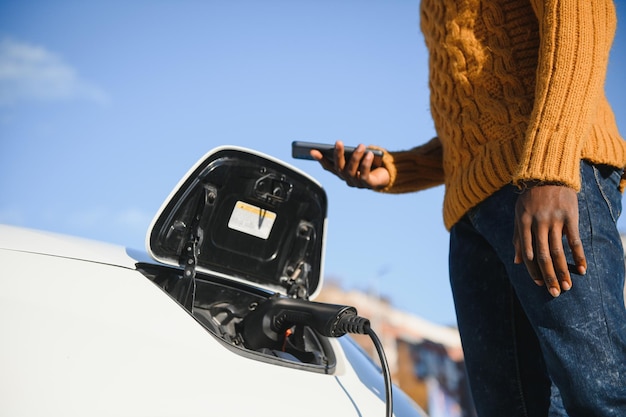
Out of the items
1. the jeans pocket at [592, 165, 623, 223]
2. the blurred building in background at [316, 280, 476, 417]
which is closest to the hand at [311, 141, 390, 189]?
the jeans pocket at [592, 165, 623, 223]

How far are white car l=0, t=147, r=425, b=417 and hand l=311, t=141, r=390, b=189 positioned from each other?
0.11 meters

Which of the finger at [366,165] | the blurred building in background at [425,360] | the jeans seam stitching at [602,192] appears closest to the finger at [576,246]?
the jeans seam stitching at [602,192]

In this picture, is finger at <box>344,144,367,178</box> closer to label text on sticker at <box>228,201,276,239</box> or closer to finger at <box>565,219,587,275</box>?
label text on sticker at <box>228,201,276,239</box>

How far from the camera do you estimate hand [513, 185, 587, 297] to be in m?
1.18

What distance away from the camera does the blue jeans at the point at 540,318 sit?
1.18 m

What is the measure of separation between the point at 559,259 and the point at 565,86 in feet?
1.18

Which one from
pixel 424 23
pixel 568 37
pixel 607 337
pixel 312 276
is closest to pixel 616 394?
pixel 607 337

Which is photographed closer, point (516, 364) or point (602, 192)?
point (602, 192)

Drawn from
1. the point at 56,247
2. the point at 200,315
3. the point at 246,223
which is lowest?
the point at 200,315

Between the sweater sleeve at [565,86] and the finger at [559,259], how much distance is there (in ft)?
0.36

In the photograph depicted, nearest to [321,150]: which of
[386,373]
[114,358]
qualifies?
[386,373]

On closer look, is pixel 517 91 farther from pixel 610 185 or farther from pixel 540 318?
pixel 540 318

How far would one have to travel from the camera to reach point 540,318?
4.12ft

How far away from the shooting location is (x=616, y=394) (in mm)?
1173
